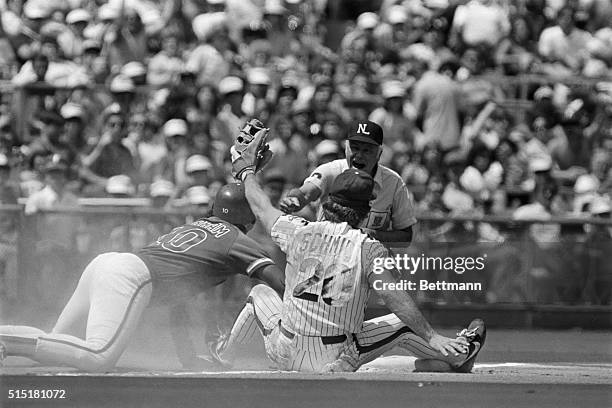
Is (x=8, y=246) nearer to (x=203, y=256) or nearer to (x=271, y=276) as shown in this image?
(x=203, y=256)

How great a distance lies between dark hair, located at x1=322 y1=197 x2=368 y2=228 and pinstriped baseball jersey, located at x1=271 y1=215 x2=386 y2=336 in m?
0.03

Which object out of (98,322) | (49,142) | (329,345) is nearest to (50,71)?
(49,142)

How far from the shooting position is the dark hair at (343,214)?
6.78 metres

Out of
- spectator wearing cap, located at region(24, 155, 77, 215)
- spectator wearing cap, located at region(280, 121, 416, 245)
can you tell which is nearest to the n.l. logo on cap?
spectator wearing cap, located at region(280, 121, 416, 245)

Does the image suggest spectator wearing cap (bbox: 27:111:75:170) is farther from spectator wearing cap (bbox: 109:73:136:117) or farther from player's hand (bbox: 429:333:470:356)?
player's hand (bbox: 429:333:470:356)

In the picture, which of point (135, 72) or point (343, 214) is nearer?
point (343, 214)

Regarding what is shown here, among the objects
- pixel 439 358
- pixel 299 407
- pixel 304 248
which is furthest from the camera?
pixel 439 358

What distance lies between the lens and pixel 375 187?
8.55 metres

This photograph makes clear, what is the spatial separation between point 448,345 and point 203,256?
5.43ft

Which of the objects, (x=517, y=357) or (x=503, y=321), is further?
(x=503, y=321)

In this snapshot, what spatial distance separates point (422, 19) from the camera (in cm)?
1448

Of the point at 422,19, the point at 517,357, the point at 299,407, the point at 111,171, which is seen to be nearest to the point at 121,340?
the point at 299,407

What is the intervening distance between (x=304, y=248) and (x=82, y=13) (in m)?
8.18

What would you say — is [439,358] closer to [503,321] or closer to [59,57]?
[503,321]
